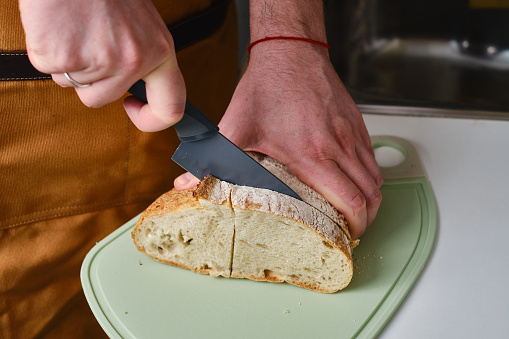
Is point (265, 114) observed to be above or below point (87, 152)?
above

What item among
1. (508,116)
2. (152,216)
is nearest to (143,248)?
(152,216)

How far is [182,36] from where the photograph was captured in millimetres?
1466

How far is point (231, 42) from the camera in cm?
183

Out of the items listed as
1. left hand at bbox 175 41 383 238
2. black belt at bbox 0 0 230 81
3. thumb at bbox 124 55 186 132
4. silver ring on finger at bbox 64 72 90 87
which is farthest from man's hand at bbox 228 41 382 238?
silver ring on finger at bbox 64 72 90 87

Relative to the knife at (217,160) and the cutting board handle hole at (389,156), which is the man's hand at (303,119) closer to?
the knife at (217,160)

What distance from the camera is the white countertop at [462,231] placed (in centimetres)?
110

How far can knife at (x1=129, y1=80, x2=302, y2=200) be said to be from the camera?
1083mm

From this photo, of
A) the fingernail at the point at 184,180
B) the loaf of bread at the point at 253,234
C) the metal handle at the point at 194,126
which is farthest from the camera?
the fingernail at the point at 184,180

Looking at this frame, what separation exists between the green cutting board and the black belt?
0.50m

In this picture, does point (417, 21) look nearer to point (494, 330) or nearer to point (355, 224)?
point (355, 224)

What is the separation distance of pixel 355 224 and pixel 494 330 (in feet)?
1.26

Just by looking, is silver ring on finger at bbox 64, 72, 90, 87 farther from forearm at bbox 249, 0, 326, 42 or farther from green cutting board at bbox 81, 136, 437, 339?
forearm at bbox 249, 0, 326, 42

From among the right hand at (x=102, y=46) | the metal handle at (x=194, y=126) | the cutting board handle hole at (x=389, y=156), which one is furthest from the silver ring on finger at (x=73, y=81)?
the cutting board handle hole at (x=389, y=156)

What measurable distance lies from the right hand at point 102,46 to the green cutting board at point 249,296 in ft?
1.78
